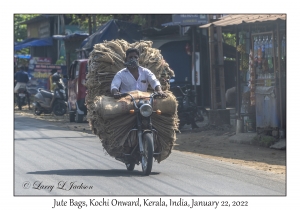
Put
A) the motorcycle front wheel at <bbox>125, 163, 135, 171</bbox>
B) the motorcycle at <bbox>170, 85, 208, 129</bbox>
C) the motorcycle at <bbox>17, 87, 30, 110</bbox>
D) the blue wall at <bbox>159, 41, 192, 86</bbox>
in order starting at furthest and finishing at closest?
the motorcycle at <bbox>17, 87, 30, 110</bbox> < the blue wall at <bbox>159, 41, 192, 86</bbox> < the motorcycle at <bbox>170, 85, 208, 129</bbox> < the motorcycle front wheel at <bbox>125, 163, 135, 171</bbox>

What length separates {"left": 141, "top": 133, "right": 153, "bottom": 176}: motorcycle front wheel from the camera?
8.88 m

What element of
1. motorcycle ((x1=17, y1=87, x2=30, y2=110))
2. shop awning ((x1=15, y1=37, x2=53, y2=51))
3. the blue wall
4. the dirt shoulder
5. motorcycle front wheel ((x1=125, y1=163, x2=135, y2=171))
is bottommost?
the dirt shoulder

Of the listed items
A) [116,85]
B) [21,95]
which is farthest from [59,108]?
[116,85]

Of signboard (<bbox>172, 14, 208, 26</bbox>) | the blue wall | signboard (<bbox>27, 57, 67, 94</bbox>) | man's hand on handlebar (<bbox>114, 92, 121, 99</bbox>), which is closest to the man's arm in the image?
man's hand on handlebar (<bbox>114, 92, 121, 99</bbox>)

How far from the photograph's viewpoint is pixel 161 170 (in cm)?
1010

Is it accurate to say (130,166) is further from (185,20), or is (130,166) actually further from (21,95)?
(21,95)

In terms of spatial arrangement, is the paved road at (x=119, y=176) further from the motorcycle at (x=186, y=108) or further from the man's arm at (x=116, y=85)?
the motorcycle at (x=186, y=108)

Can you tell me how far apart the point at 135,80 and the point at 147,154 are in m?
1.34

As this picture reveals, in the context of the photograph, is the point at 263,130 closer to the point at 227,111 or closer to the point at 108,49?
the point at 227,111

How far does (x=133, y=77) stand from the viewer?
32.0 feet

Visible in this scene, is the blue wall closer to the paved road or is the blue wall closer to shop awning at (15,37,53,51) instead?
the paved road

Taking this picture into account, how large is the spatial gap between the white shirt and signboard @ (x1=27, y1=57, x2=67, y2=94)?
21633mm

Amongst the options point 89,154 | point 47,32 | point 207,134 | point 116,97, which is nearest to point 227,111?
point 207,134

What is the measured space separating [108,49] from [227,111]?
7.82 meters
